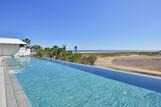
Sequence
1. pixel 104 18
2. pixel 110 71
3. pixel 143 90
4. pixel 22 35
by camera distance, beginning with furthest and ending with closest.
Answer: pixel 22 35, pixel 104 18, pixel 110 71, pixel 143 90

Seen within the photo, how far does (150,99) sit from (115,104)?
1.42 metres

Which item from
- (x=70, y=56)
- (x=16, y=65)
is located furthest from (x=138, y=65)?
(x=16, y=65)

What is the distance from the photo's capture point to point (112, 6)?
20094 mm

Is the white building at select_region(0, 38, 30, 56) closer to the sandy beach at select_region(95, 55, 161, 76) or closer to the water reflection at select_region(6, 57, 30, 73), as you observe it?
the water reflection at select_region(6, 57, 30, 73)

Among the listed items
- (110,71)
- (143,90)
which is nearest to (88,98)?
(143,90)

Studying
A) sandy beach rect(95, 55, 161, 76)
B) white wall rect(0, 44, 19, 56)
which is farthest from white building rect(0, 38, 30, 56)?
sandy beach rect(95, 55, 161, 76)

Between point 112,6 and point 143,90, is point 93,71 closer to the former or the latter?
point 143,90

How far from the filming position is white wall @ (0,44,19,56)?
100 ft

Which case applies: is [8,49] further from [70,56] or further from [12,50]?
[70,56]

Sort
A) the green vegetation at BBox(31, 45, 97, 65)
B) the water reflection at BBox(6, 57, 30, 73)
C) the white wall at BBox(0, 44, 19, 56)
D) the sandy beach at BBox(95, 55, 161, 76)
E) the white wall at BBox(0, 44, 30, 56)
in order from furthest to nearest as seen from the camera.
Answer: the white wall at BBox(0, 44, 19, 56) → the white wall at BBox(0, 44, 30, 56) → the green vegetation at BBox(31, 45, 97, 65) → the sandy beach at BBox(95, 55, 161, 76) → the water reflection at BBox(6, 57, 30, 73)

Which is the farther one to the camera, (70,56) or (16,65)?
(70,56)

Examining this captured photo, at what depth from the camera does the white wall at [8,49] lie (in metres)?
30.5

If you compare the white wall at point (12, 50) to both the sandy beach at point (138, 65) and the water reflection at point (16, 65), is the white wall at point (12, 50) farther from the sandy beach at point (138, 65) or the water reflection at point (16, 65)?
the sandy beach at point (138, 65)

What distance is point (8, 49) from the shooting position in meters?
31.3
